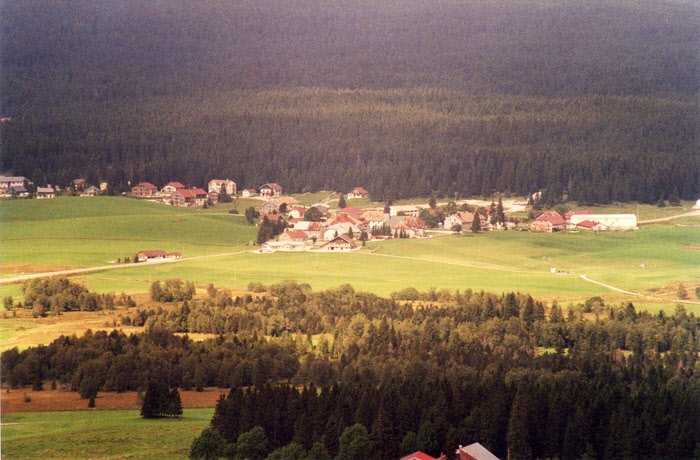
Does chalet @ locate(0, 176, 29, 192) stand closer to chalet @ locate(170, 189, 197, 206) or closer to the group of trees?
chalet @ locate(170, 189, 197, 206)

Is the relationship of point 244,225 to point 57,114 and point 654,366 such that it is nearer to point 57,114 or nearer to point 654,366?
point 57,114

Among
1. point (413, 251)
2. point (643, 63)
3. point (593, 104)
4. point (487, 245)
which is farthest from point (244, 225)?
point (643, 63)

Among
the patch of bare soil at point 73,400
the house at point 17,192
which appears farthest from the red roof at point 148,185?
the patch of bare soil at point 73,400

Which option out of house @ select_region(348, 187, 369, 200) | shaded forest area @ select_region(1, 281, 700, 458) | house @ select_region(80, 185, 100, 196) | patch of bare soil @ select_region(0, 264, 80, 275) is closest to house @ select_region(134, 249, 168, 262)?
patch of bare soil @ select_region(0, 264, 80, 275)

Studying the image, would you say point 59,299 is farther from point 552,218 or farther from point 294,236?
point 552,218

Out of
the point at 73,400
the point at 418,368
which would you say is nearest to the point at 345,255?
the point at 418,368

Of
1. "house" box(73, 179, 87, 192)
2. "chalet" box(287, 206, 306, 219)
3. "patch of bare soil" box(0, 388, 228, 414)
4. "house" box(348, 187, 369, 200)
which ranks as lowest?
"patch of bare soil" box(0, 388, 228, 414)
